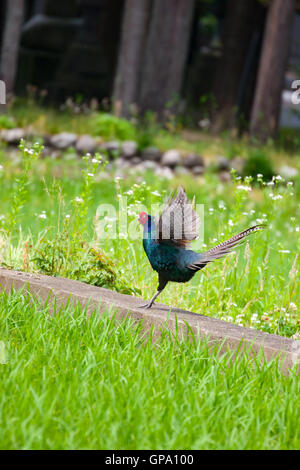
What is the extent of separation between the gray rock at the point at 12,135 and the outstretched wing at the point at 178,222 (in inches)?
249

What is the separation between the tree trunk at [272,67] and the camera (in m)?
10.7

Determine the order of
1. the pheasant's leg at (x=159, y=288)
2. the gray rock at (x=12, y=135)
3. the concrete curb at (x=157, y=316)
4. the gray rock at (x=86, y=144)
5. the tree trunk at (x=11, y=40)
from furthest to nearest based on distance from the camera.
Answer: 1. the tree trunk at (x=11, y=40)
2. the gray rock at (x=86, y=144)
3. the gray rock at (x=12, y=135)
4. the pheasant's leg at (x=159, y=288)
5. the concrete curb at (x=157, y=316)

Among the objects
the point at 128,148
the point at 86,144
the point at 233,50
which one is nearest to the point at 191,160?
the point at 128,148

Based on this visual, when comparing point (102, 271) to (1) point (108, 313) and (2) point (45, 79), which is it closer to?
(1) point (108, 313)

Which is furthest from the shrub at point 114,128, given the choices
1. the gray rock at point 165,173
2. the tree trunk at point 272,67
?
the tree trunk at point 272,67

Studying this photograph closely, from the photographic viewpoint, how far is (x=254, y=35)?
14.9 meters

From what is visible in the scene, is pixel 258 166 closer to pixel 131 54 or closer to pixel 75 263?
pixel 131 54

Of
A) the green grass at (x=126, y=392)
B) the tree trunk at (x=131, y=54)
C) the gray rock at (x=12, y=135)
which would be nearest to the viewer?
the green grass at (x=126, y=392)

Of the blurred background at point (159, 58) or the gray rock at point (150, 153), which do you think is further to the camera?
the blurred background at point (159, 58)

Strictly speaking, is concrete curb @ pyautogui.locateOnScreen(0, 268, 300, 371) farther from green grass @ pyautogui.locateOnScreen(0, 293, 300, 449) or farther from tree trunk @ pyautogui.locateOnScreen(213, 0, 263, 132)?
tree trunk @ pyautogui.locateOnScreen(213, 0, 263, 132)

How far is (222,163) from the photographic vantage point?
33.9 ft

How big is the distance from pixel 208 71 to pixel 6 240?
37.2ft

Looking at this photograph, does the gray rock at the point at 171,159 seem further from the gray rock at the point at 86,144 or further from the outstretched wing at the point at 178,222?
the outstretched wing at the point at 178,222

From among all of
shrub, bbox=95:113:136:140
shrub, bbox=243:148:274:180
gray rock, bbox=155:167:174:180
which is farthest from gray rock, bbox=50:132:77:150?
shrub, bbox=243:148:274:180
